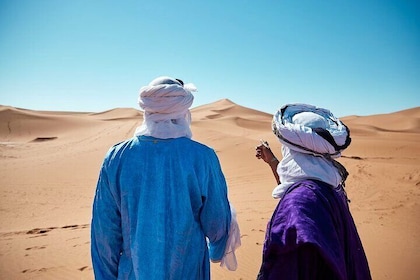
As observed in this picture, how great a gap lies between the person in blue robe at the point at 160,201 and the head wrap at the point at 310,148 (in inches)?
16.4

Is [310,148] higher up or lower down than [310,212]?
higher up

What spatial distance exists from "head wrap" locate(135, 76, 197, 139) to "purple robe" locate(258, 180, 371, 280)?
0.74 m

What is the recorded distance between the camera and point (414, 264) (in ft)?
13.6

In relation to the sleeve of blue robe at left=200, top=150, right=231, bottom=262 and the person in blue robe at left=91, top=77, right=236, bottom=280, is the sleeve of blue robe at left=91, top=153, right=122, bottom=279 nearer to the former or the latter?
the person in blue robe at left=91, top=77, right=236, bottom=280

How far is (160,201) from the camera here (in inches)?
62.4

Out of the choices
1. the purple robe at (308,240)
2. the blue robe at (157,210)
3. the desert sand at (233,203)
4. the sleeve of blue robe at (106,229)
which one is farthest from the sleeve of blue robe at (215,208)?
the desert sand at (233,203)

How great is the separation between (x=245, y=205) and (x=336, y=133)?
19.5 ft

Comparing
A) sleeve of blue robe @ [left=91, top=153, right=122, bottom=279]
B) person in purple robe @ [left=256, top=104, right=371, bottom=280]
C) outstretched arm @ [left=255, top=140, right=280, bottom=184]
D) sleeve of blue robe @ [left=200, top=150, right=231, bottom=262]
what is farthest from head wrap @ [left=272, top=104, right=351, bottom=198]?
sleeve of blue robe @ [left=91, top=153, right=122, bottom=279]

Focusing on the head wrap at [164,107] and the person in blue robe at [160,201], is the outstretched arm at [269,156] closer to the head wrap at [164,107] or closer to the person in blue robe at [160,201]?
the person in blue robe at [160,201]

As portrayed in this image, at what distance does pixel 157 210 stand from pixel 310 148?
88cm

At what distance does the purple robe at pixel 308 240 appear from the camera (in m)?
1.21

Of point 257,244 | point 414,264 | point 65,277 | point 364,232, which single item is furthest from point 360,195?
point 65,277

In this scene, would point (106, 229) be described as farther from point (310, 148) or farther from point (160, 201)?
point (310, 148)

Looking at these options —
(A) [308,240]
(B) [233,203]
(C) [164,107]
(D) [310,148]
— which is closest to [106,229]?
(C) [164,107]
